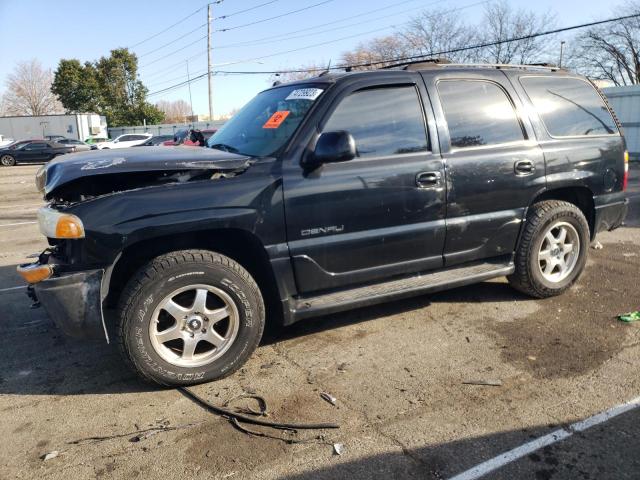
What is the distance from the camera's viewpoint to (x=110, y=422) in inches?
117

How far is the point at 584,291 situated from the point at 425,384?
254 cm

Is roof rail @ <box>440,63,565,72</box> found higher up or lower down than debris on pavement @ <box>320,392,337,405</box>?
higher up

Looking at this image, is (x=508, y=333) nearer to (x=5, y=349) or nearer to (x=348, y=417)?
(x=348, y=417)

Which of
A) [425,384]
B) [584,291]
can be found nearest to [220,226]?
[425,384]

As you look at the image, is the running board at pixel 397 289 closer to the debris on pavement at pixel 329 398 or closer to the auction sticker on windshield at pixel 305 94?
the debris on pavement at pixel 329 398

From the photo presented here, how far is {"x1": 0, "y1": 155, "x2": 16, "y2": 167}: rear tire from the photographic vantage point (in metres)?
27.1

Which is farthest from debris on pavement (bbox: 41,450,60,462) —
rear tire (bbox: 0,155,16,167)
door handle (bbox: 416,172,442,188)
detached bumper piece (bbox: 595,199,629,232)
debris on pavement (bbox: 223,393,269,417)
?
rear tire (bbox: 0,155,16,167)

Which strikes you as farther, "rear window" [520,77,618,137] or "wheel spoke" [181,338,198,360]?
"rear window" [520,77,618,137]

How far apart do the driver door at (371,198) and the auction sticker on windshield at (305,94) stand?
164 millimetres

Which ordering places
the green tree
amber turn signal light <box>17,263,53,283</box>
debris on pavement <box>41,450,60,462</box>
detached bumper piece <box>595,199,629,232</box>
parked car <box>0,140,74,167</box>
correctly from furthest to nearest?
the green tree, parked car <box>0,140,74,167</box>, detached bumper piece <box>595,199,629,232</box>, amber turn signal light <box>17,263,53,283</box>, debris on pavement <box>41,450,60,462</box>

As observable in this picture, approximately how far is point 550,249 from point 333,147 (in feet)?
8.17

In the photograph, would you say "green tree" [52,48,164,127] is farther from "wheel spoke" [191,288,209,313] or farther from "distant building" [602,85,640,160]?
"wheel spoke" [191,288,209,313]

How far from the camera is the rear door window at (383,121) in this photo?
3.68m

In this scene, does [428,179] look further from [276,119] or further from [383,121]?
[276,119]
